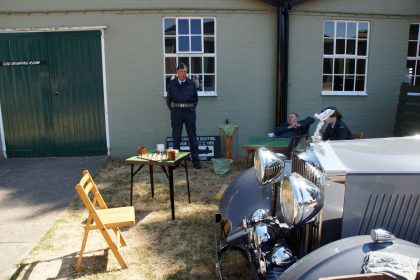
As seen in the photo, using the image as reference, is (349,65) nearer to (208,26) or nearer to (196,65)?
(208,26)

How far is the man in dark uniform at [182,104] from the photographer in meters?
6.78

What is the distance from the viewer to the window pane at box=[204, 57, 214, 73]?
25.4 ft

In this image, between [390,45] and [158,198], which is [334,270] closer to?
[158,198]

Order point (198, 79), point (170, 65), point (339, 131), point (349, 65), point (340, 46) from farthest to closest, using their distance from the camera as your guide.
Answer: point (349, 65), point (340, 46), point (198, 79), point (170, 65), point (339, 131)

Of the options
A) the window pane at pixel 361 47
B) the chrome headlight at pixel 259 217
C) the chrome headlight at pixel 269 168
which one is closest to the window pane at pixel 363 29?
the window pane at pixel 361 47

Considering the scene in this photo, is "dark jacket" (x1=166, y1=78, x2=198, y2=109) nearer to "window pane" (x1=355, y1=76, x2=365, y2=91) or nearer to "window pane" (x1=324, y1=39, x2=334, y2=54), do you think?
"window pane" (x1=324, y1=39, x2=334, y2=54)

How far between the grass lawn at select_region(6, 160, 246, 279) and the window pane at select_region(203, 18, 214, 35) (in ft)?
11.6

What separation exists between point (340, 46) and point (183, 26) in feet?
11.2

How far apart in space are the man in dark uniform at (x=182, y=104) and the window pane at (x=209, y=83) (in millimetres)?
991

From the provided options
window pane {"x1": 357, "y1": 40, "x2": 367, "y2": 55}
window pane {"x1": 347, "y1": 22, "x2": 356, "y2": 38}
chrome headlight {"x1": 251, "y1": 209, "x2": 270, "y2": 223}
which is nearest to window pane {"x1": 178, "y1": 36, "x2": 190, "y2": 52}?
window pane {"x1": 347, "y1": 22, "x2": 356, "y2": 38}

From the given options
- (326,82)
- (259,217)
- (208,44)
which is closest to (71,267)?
(259,217)

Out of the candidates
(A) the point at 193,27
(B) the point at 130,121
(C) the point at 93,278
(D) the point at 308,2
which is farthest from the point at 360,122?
(C) the point at 93,278

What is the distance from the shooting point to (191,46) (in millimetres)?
7652

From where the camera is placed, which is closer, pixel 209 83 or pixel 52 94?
pixel 52 94
